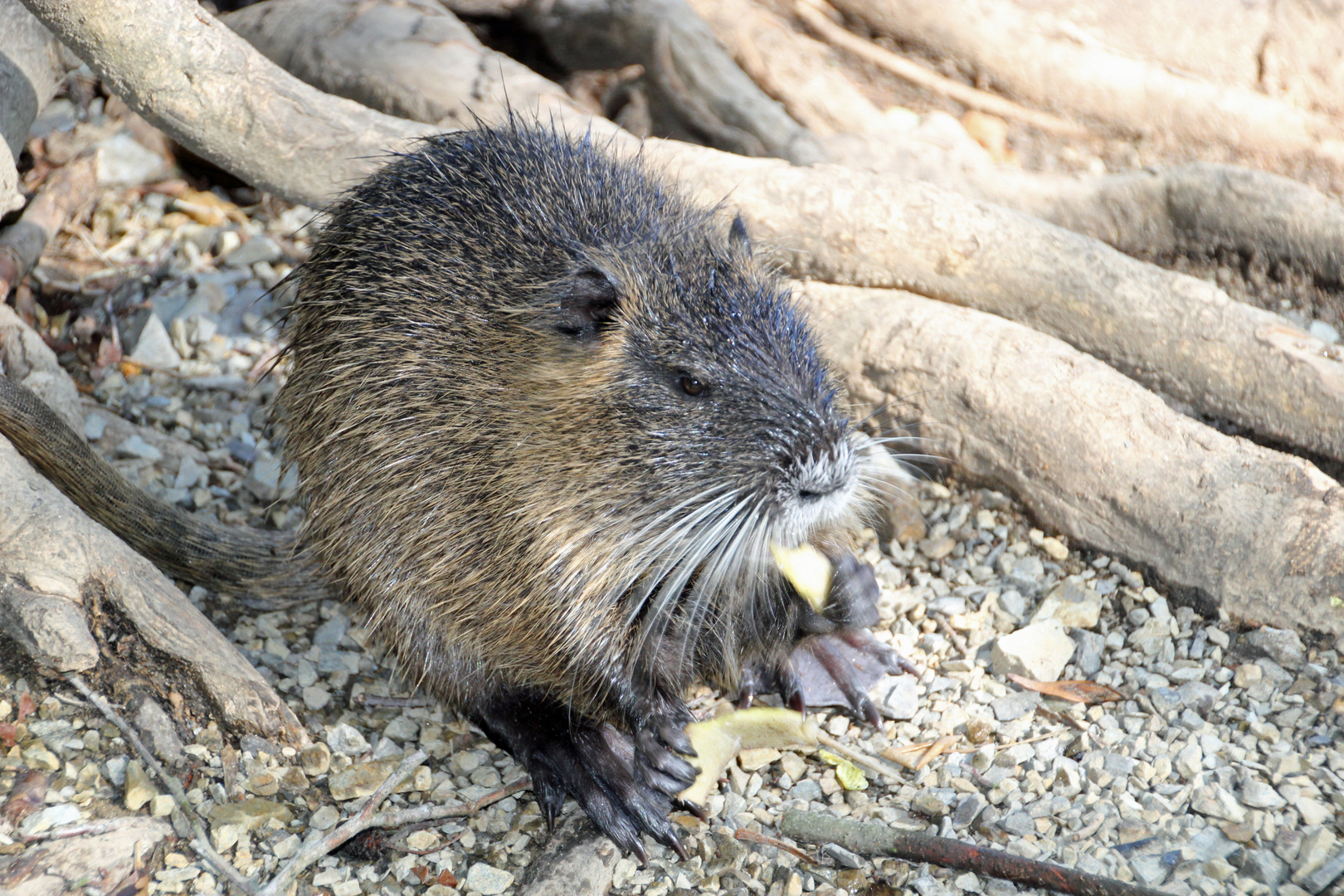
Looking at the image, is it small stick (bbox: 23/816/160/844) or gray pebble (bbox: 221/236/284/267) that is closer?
small stick (bbox: 23/816/160/844)

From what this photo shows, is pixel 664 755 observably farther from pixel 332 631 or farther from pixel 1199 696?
pixel 1199 696

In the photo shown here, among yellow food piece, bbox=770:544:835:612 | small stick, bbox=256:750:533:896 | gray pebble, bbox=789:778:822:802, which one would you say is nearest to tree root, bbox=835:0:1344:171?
yellow food piece, bbox=770:544:835:612

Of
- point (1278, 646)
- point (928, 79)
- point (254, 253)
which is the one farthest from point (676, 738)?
point (928, 79)

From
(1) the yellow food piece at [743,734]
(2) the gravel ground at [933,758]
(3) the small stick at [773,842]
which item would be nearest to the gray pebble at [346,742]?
(2) the gravel ground at [933,758]

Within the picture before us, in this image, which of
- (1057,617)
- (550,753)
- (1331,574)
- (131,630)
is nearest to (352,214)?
(131,630)

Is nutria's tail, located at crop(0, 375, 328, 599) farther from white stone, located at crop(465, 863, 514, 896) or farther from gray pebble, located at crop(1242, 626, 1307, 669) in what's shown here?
gray pebble, located at crop(1242, 626, 1307, 669)

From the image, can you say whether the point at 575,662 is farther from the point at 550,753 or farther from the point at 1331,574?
the point at 1331,574
